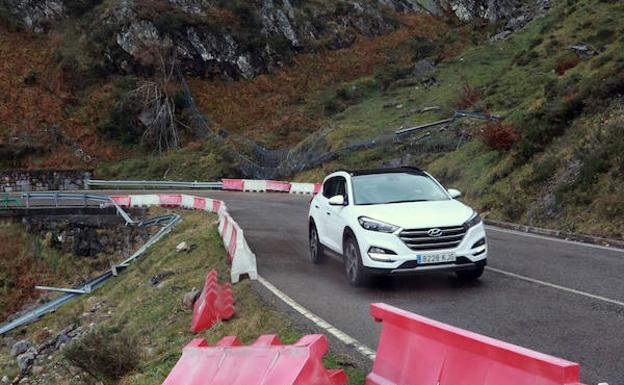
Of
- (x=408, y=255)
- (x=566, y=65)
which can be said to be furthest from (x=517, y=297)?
(x=566, y=65)

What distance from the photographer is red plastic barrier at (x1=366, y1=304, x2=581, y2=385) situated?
3.76 metres

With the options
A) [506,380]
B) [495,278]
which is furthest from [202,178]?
[506,380]

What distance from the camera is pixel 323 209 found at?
446 inches

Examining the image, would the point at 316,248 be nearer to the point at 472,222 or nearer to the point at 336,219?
the point at 336,219

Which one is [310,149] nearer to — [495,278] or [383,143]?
[383,143]

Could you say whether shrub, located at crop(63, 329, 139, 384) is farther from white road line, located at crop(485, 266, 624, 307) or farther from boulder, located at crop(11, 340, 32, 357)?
boulder, located at crop(11, 340, 32, 357)

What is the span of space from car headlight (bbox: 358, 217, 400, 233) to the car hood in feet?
0.20

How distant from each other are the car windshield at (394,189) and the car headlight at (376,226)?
80 centimetres

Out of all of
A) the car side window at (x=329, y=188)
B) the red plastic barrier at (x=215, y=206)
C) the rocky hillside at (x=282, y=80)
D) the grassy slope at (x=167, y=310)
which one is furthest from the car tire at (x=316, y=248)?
the red plastic barrier at (x=215, y=206)

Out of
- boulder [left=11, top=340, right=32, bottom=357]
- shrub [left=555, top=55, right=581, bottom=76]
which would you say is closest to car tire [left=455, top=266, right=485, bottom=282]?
boulder [left=11, top=340, right=32, bottom=357]

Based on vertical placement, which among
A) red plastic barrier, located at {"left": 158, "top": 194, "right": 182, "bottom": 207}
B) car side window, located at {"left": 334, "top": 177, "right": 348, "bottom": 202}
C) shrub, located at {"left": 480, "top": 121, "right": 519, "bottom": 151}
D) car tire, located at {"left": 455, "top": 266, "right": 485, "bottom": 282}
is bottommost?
red plastic barrier, located at {"left": 158, "top": 194, "right": 182, "bottom": 207}

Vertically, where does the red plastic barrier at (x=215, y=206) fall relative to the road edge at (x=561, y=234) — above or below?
below

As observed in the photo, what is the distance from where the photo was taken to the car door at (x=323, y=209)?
36.6 ft

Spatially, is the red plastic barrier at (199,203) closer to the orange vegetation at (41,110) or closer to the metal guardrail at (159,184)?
the metal guardrail at (159,184)
